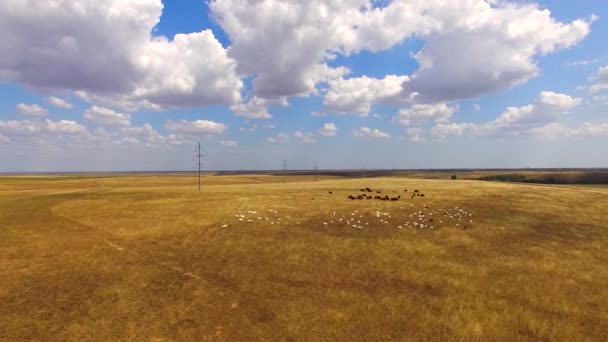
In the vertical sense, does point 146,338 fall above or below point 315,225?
below

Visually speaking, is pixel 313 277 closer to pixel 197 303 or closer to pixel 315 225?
pixel 197 303

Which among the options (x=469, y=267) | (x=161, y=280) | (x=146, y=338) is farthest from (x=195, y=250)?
(x=469, y=267)

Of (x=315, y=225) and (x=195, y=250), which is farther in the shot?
(x=315, y=225)

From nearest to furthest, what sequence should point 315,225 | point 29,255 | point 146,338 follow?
point 146,338
point 29,255
point 315,225

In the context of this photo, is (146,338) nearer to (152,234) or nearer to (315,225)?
(152,234)

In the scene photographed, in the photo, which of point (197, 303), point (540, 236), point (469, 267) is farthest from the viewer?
point (540, 236)

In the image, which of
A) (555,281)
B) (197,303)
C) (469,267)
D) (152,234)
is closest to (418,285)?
(469,267)
